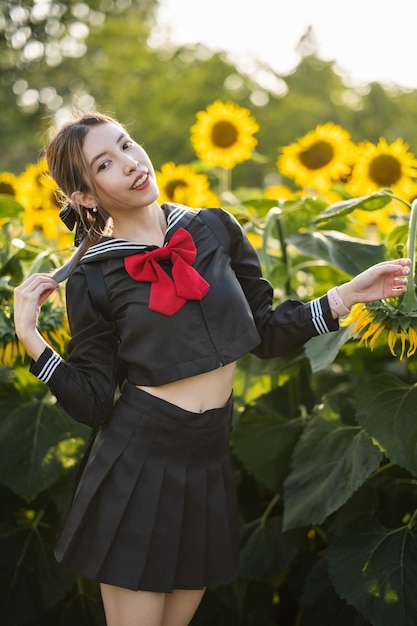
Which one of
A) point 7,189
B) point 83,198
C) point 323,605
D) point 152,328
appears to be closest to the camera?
point 152,328

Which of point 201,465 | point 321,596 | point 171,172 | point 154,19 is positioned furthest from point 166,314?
point 154,19

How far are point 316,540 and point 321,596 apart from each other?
0.34 metres

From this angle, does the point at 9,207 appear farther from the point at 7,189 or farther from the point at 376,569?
the point at 376,569

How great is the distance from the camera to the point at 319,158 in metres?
4.02

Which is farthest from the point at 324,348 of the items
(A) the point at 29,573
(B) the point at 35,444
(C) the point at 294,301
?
(A) the point at 29,573

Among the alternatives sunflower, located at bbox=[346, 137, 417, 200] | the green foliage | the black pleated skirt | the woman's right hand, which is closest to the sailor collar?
the woman's right hand

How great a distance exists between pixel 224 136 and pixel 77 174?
2.44 m

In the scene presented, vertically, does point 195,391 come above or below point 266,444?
above

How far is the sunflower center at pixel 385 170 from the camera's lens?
3473mm

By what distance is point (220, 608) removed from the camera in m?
2.71

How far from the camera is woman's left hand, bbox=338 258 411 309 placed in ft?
6.24

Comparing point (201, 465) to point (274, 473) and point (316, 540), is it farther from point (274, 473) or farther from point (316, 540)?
point (316, 540)

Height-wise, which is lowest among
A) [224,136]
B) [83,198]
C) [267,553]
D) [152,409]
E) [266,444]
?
[267,553]

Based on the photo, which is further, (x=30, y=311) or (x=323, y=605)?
(x=323, y=605)
